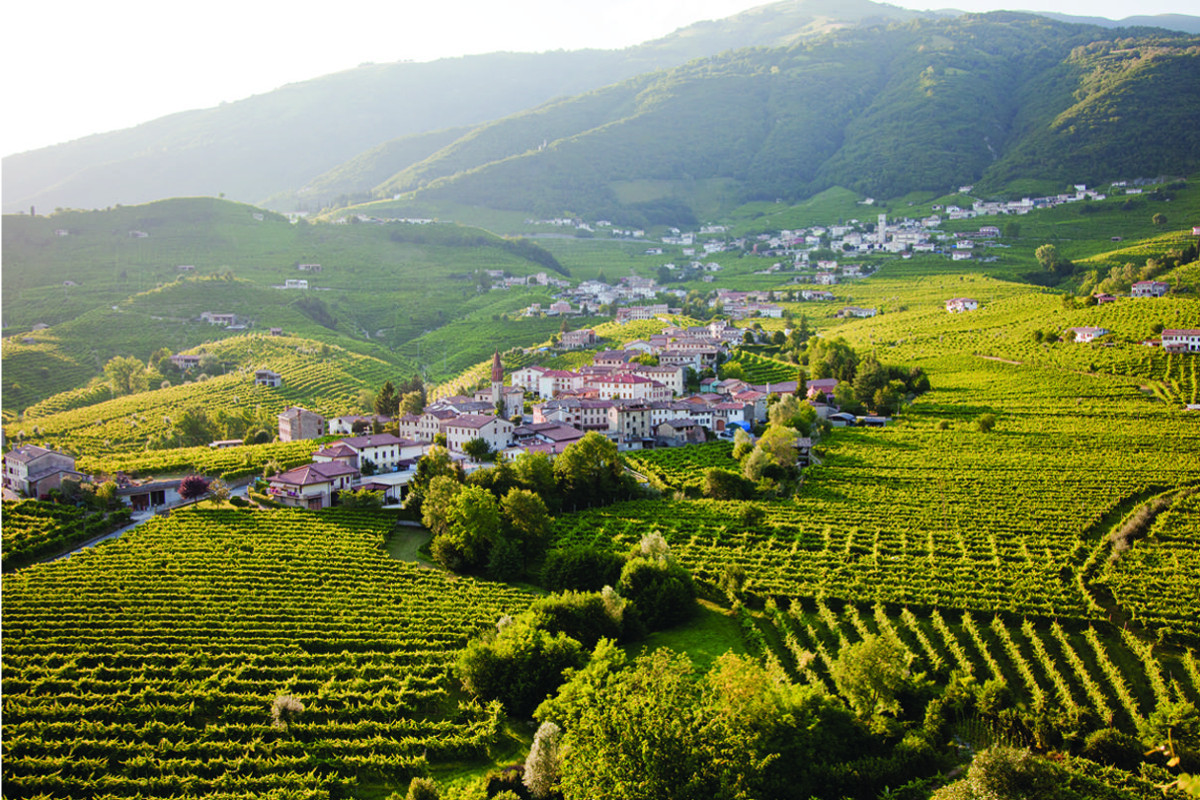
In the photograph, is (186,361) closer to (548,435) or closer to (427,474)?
(548,435)

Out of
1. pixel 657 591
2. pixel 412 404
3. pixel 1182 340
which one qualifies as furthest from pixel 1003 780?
pixel 1182 340

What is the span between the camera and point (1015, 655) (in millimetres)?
29922

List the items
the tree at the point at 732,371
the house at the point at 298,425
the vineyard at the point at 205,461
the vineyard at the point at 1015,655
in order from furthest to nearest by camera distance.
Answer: the tree at the point at 732,371
the house at the point at 298,425
the vineyard at the point at 205,461
the vineyard at the point at 1015,655

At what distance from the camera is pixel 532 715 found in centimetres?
2756

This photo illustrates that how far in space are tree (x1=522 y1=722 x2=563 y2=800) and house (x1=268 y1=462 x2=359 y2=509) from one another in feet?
97.6

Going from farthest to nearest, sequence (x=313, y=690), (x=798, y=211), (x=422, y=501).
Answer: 1. (x=798, y=211)
2. (x=422, y=501)
3. (x=313, y=690)

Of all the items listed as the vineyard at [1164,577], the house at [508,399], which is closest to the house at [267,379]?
the house at [508,399]

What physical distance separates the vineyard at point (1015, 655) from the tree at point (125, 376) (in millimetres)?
76560

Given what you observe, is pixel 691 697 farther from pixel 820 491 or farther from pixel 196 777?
pixel 820 491

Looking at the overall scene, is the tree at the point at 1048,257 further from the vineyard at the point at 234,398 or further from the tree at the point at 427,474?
the tree at the point at 427,474

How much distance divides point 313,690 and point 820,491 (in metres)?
35.1

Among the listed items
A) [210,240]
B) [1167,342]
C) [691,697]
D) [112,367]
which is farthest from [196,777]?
[210,240]

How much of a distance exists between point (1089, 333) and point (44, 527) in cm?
8918

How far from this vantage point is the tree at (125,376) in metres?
84.6
